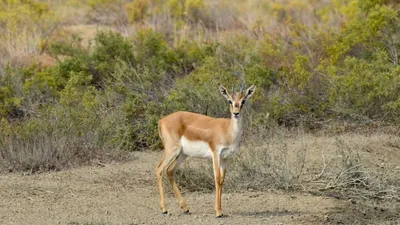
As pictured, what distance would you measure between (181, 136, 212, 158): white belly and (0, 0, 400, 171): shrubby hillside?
308cm

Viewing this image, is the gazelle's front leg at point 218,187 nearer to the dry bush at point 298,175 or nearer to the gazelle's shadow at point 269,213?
the gazelle's shadow at point 269,213

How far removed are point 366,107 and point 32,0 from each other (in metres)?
16.9

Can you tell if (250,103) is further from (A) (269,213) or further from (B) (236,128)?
(B) (236,128)

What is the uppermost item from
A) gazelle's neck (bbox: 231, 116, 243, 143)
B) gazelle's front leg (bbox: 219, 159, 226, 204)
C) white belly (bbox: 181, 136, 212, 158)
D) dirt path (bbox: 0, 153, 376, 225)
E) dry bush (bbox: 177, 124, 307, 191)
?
gazelle's neck (bbox: 231, 116, 243, 143)

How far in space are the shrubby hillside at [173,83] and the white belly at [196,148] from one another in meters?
3.08

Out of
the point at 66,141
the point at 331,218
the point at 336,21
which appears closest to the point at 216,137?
the point at 331,218

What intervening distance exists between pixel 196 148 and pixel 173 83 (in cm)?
800

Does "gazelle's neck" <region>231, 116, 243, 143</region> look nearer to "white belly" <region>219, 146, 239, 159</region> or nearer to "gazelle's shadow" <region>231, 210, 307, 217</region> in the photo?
"white belly" <region>219, 146, 239, 159</region>

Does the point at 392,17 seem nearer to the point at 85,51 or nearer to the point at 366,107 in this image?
the point at 366,107

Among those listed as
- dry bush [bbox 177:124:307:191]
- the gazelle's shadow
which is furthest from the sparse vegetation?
the gazelle's shadow

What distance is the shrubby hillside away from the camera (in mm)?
16141

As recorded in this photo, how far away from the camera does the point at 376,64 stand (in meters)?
18.8

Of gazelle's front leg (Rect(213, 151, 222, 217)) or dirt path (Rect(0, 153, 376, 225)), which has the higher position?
gazelle's front leg (Rect(213, 151, 222, 217))

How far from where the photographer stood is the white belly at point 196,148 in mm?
11750
